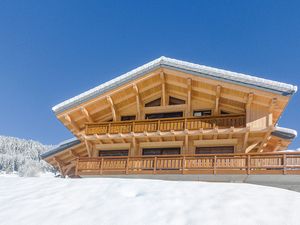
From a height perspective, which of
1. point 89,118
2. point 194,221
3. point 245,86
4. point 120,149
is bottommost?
point 194,221

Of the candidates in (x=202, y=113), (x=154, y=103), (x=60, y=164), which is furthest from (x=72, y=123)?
(x=202, y=113)

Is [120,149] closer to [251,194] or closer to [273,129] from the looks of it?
[273,129]

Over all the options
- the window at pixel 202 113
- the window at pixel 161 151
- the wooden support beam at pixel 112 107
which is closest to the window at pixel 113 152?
the window at pixel 161 151

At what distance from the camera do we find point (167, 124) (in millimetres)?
16484

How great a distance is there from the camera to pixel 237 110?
658 inches

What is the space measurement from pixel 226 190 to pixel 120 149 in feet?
41.7

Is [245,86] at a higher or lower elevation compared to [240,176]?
higher

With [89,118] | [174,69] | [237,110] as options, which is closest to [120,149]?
[89,118]

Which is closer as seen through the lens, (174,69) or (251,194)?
(251,194)

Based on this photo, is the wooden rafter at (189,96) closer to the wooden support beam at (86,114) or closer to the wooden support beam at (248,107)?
the wooden support beam at (248,107)

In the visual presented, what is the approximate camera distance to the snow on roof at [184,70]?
47.0 feet

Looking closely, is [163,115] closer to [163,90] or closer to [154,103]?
[154,103]

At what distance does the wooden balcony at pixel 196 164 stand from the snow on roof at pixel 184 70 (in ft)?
9.20

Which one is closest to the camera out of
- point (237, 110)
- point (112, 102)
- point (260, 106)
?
point (260, 106)
